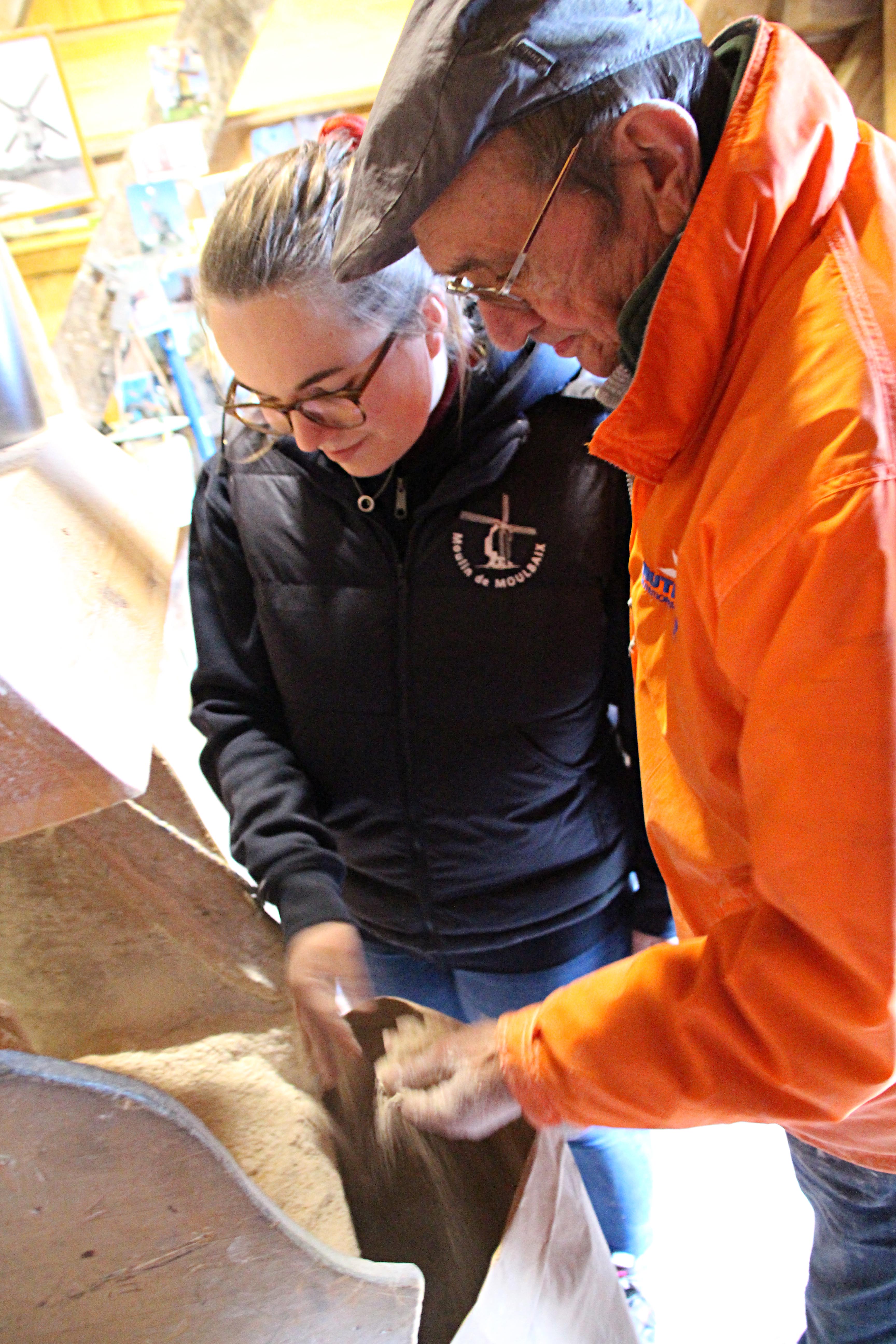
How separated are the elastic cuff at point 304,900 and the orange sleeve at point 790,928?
0.36 meters

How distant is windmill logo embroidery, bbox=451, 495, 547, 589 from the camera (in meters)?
1.09

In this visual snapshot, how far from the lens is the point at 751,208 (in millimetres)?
558

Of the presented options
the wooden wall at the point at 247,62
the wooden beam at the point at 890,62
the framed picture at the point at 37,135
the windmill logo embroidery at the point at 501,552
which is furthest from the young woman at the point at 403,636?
the framed picture at the point at 37,135

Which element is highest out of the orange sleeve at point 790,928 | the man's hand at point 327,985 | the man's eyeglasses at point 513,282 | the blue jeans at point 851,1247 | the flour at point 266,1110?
the man's eyeglasses at point 513,282

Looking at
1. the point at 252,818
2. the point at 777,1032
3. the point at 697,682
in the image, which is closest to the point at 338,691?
the point at 252,818

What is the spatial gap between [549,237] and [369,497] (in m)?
0.53

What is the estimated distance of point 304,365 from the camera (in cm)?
97

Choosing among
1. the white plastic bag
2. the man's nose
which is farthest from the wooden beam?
the white plastic bag

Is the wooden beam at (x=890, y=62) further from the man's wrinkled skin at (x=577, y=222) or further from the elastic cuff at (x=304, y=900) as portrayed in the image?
the elastic cuff at (x=304, y=900)

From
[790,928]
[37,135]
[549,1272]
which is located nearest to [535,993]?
[549,1272]

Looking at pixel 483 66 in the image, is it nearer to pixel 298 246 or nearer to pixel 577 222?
pixel 577 222

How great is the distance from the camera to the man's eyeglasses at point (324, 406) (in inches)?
39.3

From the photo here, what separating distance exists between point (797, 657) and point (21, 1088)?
1.85 ft

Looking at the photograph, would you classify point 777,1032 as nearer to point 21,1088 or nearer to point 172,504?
point 21,1088
